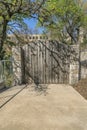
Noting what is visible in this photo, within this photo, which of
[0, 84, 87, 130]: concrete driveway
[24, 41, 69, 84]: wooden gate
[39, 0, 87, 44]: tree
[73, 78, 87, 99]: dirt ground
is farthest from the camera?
[39, 0, 87, 44]: tree

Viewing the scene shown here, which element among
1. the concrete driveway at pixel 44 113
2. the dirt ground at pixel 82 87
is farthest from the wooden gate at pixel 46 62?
the concrete driveway at pixel 44 113

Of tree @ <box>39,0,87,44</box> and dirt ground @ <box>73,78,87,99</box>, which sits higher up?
tree @ <box>39,0,87,44</box>

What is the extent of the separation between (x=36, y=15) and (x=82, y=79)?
158 inches

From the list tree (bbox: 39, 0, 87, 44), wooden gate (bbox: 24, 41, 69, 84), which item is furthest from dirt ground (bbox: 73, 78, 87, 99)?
tree (bbox: 39, 0, 87, 44)

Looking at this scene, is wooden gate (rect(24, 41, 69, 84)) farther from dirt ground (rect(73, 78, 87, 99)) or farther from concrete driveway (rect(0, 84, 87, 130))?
concrete driveway (rect(0, 84, 87, 130))

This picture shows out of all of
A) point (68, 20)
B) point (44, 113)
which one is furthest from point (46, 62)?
point (68, 20)

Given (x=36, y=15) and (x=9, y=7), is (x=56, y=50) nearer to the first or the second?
(x=36, y=15)

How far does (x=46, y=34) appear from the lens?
18875mm

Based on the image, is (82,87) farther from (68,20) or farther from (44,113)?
(68,20)

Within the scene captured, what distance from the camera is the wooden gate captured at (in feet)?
32.4

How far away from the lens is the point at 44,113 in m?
5.10

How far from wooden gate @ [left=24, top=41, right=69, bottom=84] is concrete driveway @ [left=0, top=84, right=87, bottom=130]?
286 centimetres

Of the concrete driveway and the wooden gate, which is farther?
the wooden gate

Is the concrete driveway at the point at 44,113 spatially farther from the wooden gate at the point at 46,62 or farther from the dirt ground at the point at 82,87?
the wooden gate at the point at 46,62
